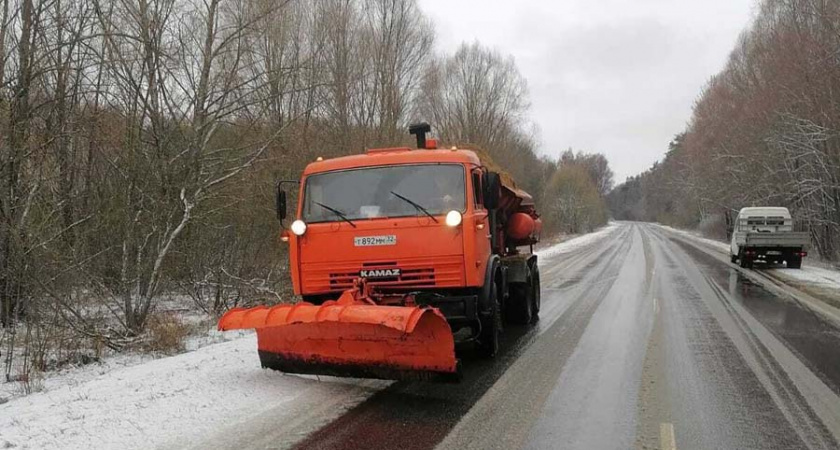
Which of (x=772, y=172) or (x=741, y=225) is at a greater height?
(x=772, y=172)

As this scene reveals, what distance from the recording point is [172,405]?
18.4ft

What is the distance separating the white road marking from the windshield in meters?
3.00

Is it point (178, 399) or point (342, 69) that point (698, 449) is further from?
point (342, 69)

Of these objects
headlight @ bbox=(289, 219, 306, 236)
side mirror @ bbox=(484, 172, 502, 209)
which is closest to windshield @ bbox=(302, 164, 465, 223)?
headlight @ bbox=(289, 219, 306, 236)

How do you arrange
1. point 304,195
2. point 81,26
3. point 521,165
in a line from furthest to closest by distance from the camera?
point 521,165
point 81,26
point 304,195

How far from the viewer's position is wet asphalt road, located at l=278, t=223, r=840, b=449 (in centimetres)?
488

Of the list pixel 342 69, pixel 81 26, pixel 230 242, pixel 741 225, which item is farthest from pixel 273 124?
pixel 741 225

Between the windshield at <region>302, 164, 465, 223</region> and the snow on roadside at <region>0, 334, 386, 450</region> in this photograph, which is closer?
the snow on roadside at <region>0, 334, 386, 450</region>

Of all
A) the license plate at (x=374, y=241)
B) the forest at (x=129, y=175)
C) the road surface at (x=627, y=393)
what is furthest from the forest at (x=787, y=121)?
the license plate at (x=374, y=241)

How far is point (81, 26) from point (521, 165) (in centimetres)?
4340

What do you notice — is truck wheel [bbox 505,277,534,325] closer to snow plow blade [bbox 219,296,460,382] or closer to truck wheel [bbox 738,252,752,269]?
snow plow blade [bbox 219,296,460,382]

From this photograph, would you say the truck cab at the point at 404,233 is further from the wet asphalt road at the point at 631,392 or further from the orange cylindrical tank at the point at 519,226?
the orange cylindrical tank at the point at 519,226

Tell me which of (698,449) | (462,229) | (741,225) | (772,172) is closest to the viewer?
(698,449)

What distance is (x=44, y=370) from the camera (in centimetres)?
833
